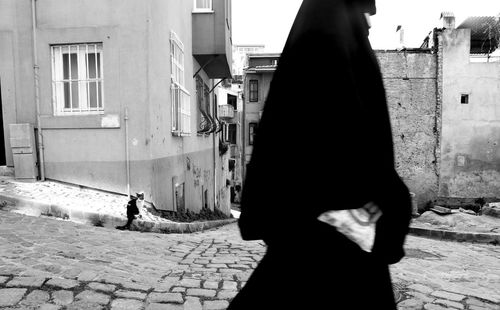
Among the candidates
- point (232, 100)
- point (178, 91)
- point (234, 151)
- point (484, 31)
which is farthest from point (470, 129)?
point (232, 100)

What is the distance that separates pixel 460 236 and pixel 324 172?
36.2ft

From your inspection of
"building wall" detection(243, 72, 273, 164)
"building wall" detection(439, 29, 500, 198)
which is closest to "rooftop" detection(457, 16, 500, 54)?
"building wall" detection(439, 29, 500, 198)

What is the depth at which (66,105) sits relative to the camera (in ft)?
26.2

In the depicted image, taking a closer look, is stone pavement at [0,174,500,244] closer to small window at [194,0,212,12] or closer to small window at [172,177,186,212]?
small window at [172,177,186,212]

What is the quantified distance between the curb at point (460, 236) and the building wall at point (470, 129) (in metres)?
13.4

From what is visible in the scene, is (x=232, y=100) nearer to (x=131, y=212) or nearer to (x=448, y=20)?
(x=448, y=20)

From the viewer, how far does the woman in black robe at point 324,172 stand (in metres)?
1.40

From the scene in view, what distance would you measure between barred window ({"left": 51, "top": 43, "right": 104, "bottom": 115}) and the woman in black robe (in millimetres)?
7091

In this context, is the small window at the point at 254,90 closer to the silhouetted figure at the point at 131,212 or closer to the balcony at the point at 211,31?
the balcony at the point at 211,31

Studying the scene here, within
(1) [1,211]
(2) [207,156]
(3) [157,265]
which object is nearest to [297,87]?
(3) [157,265]

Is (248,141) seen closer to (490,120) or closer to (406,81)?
(406,81)

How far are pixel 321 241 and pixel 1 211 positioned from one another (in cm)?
Result: 674

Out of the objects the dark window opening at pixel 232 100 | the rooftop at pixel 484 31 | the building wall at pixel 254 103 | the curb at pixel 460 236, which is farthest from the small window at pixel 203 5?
the dark window opening at pixel 232 100

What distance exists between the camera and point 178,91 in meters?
9.62
